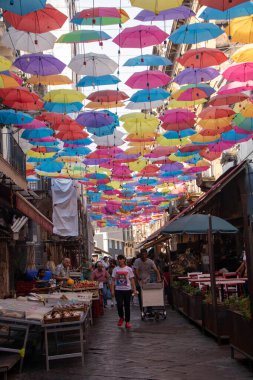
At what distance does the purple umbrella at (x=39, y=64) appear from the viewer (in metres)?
11.1

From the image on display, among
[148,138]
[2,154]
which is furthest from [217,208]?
[2,154]

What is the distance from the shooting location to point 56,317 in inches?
329

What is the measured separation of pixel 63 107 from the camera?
1380cm

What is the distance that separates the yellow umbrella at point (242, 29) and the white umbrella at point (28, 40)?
135 inches

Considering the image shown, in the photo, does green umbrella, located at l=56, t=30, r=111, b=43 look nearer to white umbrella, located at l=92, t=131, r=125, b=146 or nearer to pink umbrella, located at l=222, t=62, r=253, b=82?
pink umbrella, located at l=222, t=62, r=253, b=82

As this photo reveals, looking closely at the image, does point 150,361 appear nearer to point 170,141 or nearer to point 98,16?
point 98,16

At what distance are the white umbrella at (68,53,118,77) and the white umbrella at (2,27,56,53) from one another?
2.82 ft

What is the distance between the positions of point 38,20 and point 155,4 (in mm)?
2046

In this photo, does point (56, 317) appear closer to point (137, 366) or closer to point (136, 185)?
point (137, 366)

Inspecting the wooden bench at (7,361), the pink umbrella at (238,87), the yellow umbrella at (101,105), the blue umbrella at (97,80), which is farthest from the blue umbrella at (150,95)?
the wooden bench at (7,361)

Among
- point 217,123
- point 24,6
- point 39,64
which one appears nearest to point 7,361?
point 24,6

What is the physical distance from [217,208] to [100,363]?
11.8 metres

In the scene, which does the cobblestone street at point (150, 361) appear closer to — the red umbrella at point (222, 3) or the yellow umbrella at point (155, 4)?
the red umbrella at point (222, 3)

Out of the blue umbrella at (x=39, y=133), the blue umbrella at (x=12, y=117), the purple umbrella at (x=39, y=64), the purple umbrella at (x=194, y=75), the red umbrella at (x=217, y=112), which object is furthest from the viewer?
the blue umbrella at (x=39, y=133)
